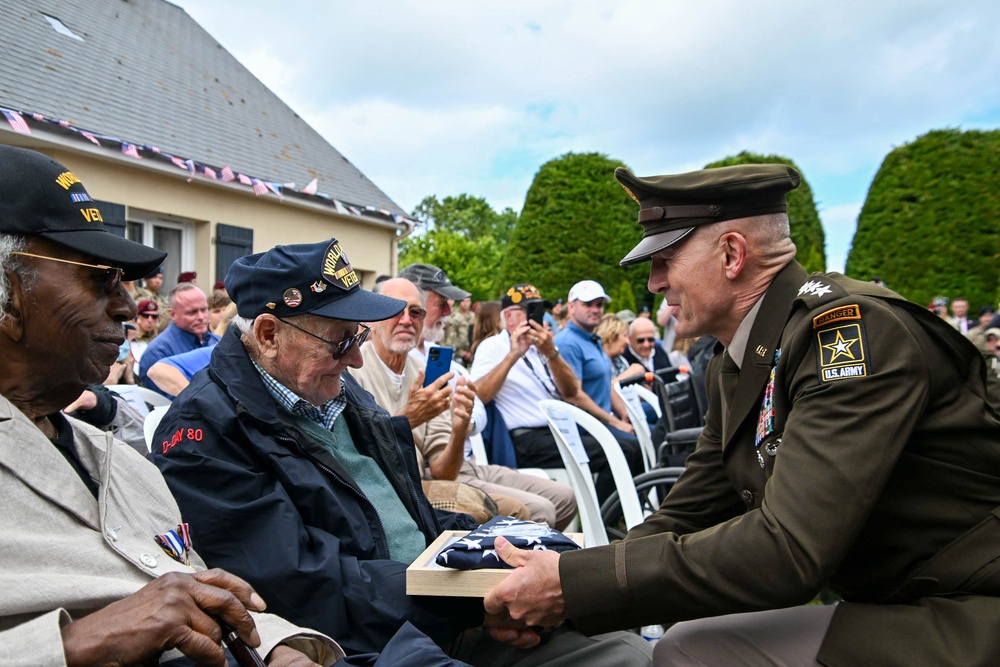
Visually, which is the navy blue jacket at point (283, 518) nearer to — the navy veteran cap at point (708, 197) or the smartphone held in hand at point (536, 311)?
the navy veteran cap at point (708, 197)

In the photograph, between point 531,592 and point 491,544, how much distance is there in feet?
0.58

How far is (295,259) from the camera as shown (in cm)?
247

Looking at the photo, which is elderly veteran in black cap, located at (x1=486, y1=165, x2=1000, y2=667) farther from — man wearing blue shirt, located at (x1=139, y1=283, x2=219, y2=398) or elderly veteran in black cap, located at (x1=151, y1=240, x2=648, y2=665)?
man wearing blue shirt, located at (x1=139, y1=283, x2=219, y2=398)

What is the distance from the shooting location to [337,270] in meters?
2.55

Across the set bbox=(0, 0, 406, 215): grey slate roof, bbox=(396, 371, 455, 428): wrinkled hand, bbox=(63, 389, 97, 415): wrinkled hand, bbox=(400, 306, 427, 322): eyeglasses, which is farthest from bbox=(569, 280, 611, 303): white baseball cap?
bbox=(0, 0, 406, 215): grey slate roof

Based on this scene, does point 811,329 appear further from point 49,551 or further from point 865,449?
point 49,551

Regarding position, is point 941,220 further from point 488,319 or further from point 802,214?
point 488,319

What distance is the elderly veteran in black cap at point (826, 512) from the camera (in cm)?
168

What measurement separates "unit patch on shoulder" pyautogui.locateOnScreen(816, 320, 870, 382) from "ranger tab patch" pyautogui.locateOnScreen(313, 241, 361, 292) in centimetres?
144

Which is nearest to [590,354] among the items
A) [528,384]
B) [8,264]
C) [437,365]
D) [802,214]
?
[528,384]

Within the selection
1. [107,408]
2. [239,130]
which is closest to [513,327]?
[107,408]

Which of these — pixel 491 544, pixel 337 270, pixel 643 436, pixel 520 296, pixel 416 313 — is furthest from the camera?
pixel 643 436

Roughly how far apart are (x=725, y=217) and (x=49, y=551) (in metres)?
1.71

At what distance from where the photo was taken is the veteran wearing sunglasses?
204cm
